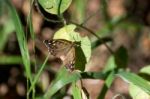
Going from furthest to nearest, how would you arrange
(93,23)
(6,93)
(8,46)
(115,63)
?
1. (93,23)
2. (8,46)
3. (6,93)
4. (115,63)

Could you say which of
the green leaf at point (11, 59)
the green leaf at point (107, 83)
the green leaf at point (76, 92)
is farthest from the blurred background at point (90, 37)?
the green leaf at point (76, 92)

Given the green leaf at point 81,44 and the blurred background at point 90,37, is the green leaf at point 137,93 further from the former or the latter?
the blurred background at point 90,37

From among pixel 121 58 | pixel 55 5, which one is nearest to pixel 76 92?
pixel 55 5

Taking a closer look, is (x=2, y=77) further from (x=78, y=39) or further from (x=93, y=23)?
(x=78, y=39)

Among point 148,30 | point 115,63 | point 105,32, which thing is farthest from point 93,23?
point 115,63

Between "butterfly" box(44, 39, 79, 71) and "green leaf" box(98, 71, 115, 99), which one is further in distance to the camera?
"green leaf" box(98, 71, 115, 99)

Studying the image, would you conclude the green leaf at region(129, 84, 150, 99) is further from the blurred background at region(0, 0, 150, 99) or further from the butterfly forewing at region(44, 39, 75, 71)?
the blurred background at region(0, 0, 150, 99)

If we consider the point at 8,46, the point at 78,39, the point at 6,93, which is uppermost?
the point at 78,39

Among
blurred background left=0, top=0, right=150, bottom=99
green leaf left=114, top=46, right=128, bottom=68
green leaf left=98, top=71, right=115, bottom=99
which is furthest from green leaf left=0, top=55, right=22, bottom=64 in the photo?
green leaf left=98, top=71, right=115, bottom=99
